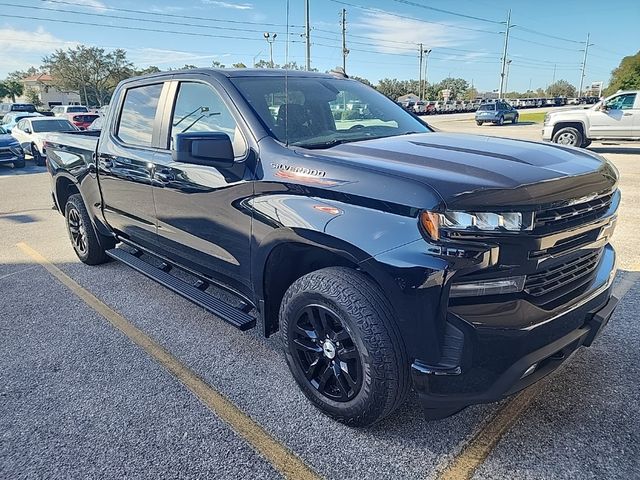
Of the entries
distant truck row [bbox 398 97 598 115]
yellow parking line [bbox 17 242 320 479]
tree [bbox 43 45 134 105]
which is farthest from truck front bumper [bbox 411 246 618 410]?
tree [bbox 43 45 134 105]

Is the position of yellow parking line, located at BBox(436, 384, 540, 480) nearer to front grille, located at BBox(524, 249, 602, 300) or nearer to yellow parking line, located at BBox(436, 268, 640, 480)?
yellow parking line, located at BBox(436, 268, 640, 480)

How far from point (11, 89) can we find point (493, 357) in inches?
3567

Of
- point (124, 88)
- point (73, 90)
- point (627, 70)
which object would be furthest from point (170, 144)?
point (73, 90)

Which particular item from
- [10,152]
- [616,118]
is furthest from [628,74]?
[10,152]

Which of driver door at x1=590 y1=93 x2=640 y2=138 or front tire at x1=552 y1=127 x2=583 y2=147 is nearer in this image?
driver door at x1=590 y1=93 x2=640 y2=138

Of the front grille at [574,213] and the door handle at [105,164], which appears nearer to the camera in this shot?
the front grille at [574,213]

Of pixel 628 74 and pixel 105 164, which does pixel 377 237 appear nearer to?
pixel 105 164

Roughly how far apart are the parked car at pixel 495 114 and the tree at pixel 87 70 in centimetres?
5298

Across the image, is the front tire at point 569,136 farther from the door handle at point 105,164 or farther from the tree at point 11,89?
the tree at point 11,89

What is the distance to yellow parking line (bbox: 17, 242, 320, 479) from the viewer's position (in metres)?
2.32

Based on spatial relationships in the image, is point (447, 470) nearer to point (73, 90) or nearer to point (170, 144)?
point (170, 144)

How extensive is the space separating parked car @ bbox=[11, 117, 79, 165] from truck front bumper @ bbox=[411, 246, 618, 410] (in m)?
17.1

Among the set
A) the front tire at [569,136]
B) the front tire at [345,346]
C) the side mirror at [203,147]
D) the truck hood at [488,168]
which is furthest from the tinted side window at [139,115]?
the front tire at [569,136]

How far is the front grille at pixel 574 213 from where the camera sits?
208 centimetres
